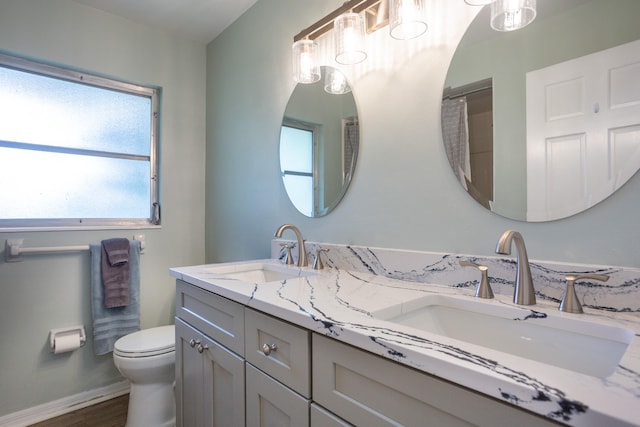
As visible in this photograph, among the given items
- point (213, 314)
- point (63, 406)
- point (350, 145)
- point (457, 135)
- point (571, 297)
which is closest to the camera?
point (571, 297)

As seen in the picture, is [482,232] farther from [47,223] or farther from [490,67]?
[47,223]

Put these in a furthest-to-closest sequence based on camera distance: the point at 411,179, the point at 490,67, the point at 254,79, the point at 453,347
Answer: the point at 254,79, the point at 411,179, the point at 490,67, the point at 453,347

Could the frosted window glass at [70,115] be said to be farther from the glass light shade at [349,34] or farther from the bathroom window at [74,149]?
the glass light shade at [349,34]

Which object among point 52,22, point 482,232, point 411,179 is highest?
point 52,22

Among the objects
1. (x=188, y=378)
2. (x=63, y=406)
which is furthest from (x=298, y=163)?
(x=63, y=406)

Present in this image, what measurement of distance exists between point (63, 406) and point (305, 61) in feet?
7.65

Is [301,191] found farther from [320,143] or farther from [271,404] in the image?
[271,404]

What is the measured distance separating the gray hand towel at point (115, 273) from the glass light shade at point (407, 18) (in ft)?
6.32

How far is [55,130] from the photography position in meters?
1.99

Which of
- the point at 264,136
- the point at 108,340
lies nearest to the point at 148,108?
the point at 264,136

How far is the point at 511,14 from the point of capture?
3.14 feet

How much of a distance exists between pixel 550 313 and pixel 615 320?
4.6 inches

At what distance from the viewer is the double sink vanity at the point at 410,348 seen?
47cm

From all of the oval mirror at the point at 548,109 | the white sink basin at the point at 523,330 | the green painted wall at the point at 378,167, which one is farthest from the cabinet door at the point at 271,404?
the oval mirror at the point at 548,109
